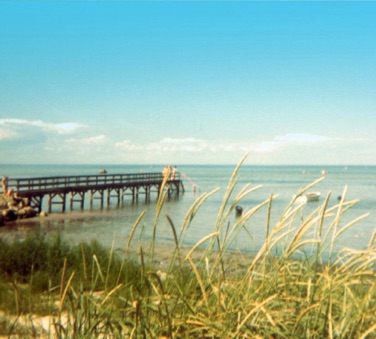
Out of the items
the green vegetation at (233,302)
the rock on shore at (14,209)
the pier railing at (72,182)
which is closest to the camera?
the green vegetation at (233,302)

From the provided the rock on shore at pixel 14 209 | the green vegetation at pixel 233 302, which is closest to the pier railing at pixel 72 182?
the rock on shore at pixel 14 209

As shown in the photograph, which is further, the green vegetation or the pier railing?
the pier railing

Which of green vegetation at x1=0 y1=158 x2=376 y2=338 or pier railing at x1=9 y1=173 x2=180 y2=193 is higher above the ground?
green vegetation at x1=0 y1=158 x2=376 y2=338

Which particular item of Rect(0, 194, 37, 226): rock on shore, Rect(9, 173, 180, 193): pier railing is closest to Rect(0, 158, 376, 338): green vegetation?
Rect(0, 194, 37, 226): rock on shore

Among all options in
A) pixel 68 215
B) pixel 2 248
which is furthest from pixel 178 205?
pixel 2 248

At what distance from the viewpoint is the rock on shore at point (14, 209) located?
898 inches

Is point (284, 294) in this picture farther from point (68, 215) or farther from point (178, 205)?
point (178, 205)

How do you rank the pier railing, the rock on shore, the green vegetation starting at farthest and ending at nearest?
the pier railing
the rock on shore
the green vegetation

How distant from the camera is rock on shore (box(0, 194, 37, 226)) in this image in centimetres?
2280

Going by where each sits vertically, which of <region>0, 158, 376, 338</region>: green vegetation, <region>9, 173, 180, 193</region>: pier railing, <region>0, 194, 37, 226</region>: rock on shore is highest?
<region>0, 158, 376, 338</region>: green vegetation

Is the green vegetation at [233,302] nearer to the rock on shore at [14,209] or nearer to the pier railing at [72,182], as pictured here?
the rock on shore at [14,209]

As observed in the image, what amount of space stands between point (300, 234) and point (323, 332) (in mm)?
466

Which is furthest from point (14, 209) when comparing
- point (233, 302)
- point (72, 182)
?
point (233, 302)

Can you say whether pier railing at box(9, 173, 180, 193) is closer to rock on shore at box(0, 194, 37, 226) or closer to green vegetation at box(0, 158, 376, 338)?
rock on shore at box(0, 194, 37, 226)
